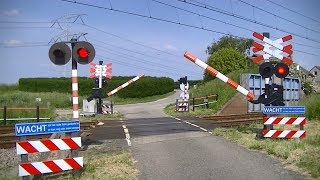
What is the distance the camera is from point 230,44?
2776 inches

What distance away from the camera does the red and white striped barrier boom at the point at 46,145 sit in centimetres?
712

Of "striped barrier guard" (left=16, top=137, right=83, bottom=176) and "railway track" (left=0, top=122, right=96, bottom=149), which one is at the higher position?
"striped barrier guard" (left=16, top=137, right=83, bottom=176)

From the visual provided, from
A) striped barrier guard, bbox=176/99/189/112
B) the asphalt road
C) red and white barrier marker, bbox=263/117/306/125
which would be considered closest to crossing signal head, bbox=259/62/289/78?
red and white barrier marker, bbox=263/117/306/125

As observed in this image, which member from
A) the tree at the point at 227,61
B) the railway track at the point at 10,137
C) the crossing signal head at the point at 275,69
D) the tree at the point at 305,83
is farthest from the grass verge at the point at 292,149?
the tree at the point at 227,61

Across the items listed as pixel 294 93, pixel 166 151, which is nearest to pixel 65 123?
pixel 166 151

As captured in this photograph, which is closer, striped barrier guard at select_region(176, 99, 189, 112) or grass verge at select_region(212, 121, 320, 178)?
grass verge at select_region(212, 121, 320, 178)

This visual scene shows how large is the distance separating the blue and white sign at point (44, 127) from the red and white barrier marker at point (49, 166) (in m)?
0.60

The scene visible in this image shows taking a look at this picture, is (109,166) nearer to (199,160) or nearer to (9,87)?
(199,160)

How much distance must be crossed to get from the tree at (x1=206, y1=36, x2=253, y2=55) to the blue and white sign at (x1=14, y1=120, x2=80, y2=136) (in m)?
64.8

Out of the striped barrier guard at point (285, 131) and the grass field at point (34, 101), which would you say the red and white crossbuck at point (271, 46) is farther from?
the grass field at point (34, 101)

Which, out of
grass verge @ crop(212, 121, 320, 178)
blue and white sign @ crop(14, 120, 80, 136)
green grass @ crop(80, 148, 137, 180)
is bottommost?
green grass @ crop(80, 148, 137, 180)

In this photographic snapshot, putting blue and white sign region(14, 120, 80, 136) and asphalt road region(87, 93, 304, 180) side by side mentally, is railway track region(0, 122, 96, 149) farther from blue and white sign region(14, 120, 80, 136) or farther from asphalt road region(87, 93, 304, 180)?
blue and white sign region(14, 120, 80, 136)

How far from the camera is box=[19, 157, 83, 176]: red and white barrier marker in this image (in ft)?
23.6

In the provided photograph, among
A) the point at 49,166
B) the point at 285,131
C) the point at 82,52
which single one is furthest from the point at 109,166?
the point at 285,131
